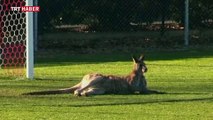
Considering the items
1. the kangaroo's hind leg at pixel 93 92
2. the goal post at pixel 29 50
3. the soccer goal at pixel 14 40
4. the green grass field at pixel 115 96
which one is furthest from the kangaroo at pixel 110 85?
the soccer goal at pixel 14 40

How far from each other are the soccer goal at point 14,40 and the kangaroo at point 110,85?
3045 mm

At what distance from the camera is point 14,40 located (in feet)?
59.1

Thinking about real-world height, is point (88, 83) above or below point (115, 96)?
above

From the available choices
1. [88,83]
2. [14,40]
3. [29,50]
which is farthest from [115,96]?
[14,40]

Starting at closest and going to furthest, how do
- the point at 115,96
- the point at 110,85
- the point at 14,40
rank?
the point at 115,96
the point at 110,85
the point at 14,40

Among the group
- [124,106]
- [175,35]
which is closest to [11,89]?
[124,106]

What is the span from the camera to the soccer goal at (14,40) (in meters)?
15.4

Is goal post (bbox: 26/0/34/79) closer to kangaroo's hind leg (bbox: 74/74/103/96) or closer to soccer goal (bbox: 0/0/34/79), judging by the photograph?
soccer goal (bbox: 0/0/34/79)

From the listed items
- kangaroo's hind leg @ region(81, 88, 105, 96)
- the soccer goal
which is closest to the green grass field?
kangaroo's hind leg @ region(81, 88, 105, 96)

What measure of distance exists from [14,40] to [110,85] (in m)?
6.46

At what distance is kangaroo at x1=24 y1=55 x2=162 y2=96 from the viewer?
11867 millimetres

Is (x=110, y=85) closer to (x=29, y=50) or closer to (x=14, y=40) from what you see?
(x=29, y=50)

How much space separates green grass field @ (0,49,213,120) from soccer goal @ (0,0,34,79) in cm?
47

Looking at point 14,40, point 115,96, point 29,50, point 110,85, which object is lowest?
point 115,96
